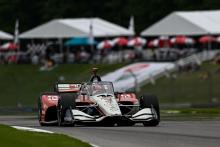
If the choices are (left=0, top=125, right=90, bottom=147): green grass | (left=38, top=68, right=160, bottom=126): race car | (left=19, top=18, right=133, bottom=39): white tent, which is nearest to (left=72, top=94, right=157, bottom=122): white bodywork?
(left=38, top=68, right=160, bottom=126): race car

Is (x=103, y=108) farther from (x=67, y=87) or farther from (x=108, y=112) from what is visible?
(x=67, y=87)

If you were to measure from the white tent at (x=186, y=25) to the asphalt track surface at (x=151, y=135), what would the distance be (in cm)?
3498

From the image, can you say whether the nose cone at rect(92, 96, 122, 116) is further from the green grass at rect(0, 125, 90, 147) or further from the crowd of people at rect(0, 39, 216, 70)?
the crowd of people at rect(0, 39, 216, 70)

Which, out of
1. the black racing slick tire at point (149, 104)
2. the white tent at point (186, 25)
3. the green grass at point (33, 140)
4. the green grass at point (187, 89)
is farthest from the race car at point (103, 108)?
the white tent at point (186, 25)

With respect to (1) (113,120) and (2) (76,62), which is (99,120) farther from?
(2) (76,62)

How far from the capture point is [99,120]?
23391 mm

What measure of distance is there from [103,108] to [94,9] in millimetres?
71457

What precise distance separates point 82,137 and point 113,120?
3.67 m

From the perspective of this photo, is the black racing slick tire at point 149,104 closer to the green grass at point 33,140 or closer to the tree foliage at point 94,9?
the green grass at point 33,140

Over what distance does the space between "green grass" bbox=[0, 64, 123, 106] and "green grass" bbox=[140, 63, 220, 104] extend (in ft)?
20.0

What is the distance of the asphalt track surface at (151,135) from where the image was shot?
1758 cm

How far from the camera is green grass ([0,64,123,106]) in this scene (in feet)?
165

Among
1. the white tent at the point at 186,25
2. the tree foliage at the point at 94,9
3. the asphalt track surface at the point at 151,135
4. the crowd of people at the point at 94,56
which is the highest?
the tree foliage at the point at 94,9

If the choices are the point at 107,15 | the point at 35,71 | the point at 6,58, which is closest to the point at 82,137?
the point at 35,71
